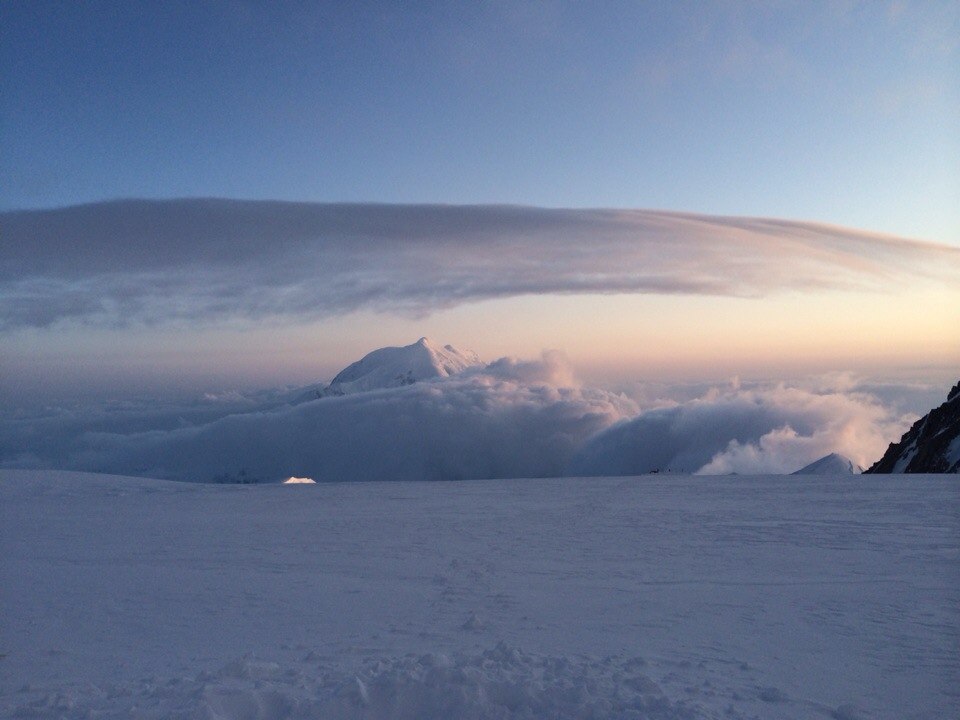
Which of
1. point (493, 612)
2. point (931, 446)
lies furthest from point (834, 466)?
point (493, 612)

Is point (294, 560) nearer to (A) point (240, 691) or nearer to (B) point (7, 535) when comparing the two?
(A) point (240, 691)

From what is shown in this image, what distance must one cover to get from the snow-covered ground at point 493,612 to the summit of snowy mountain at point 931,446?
14.3m

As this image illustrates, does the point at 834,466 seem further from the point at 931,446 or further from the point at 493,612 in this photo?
the point at 493,612

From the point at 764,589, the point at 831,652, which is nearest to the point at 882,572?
the point at 764,589

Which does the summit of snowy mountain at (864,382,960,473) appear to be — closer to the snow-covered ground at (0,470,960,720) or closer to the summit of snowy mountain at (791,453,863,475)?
the summit of snowy mountain at (791,453,863,475)

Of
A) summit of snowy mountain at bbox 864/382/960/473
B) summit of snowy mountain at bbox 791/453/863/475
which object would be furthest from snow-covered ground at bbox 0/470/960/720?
summit of snowy mountain at bbox 791/453/863/475

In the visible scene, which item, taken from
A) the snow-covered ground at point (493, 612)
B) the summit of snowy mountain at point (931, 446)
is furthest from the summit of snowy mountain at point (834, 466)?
the snow-covered ground at point (493, 612)

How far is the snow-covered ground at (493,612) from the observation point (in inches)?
205

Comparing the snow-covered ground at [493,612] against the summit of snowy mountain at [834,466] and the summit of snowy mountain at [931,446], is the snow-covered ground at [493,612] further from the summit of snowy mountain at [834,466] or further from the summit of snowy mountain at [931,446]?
the summit of snowy mountain at [834,466]

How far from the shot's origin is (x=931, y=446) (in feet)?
93.5

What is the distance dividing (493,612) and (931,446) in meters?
29.3

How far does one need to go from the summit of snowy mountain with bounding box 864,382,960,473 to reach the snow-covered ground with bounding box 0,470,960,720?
1432 cm

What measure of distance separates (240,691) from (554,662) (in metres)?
2.73

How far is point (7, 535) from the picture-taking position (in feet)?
40.2
